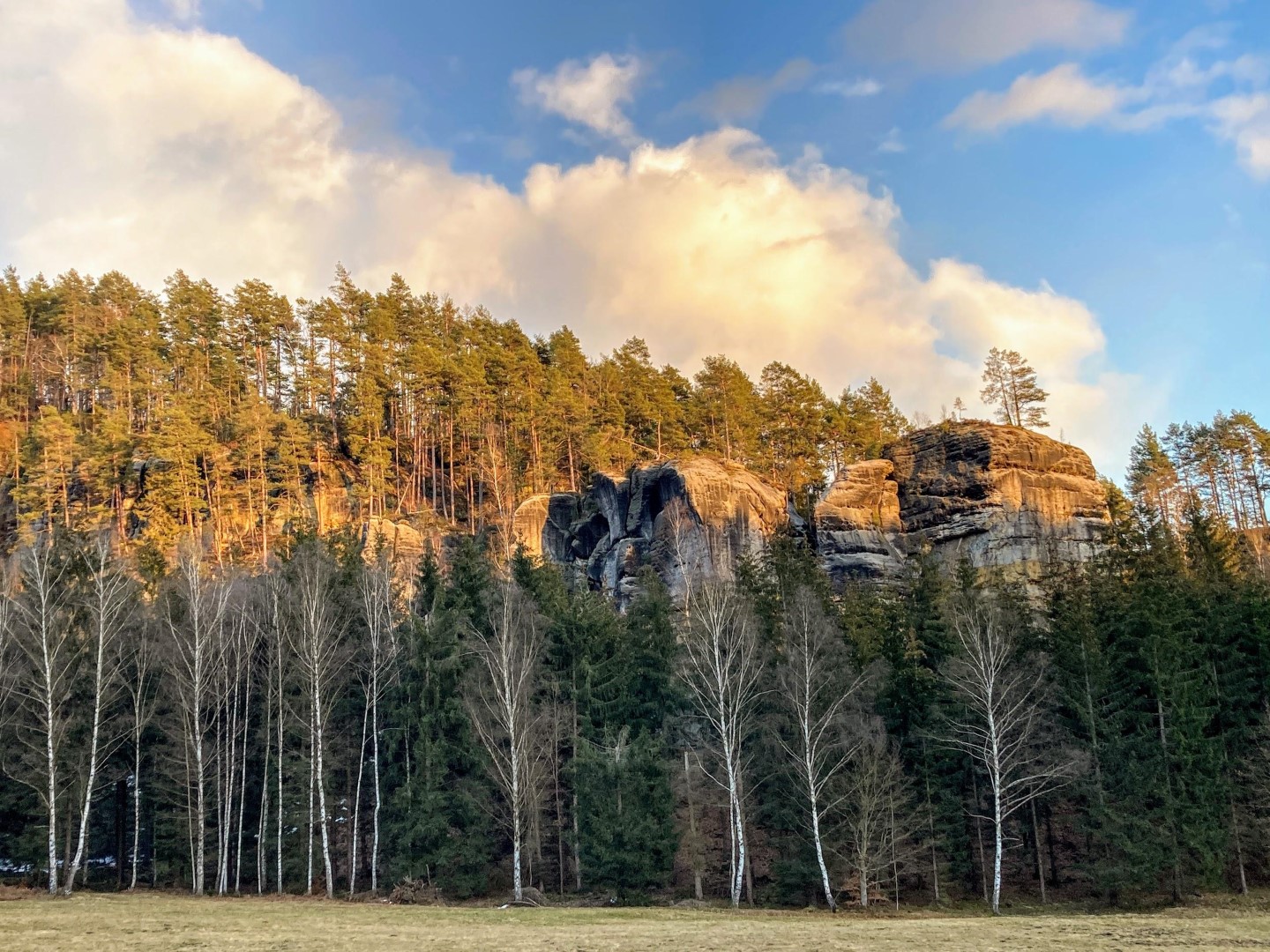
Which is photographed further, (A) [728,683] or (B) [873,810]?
(A) [728,683]

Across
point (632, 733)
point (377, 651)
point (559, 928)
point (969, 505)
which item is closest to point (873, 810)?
point (632, 733)

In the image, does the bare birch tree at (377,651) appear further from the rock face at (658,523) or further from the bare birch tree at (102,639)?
the rock face at (658,523)

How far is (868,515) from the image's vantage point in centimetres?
6925

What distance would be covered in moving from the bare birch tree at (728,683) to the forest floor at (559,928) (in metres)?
5.65

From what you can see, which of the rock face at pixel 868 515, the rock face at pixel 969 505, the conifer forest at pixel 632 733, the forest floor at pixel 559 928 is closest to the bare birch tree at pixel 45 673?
the conifer forest at pixel 632 733

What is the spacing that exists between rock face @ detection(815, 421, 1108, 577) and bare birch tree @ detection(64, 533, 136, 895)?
47.9m

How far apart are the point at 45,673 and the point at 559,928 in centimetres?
2397

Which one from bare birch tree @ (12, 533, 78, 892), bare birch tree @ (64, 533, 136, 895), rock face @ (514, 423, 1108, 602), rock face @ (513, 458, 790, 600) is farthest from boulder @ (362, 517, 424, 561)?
bare birch tree @ (12, 533, 78, 892)

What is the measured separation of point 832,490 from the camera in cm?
7000

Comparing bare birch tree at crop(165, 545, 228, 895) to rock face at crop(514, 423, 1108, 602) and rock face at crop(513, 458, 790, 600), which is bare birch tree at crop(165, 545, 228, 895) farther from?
rock face at crop(514, 423, 1108, 602)

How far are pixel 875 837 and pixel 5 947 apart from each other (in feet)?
94.5

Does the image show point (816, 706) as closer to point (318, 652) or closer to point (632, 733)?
point (632, 733)

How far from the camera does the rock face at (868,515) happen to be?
218 feet

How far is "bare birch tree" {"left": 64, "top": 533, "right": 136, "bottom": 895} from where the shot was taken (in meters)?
34.8
